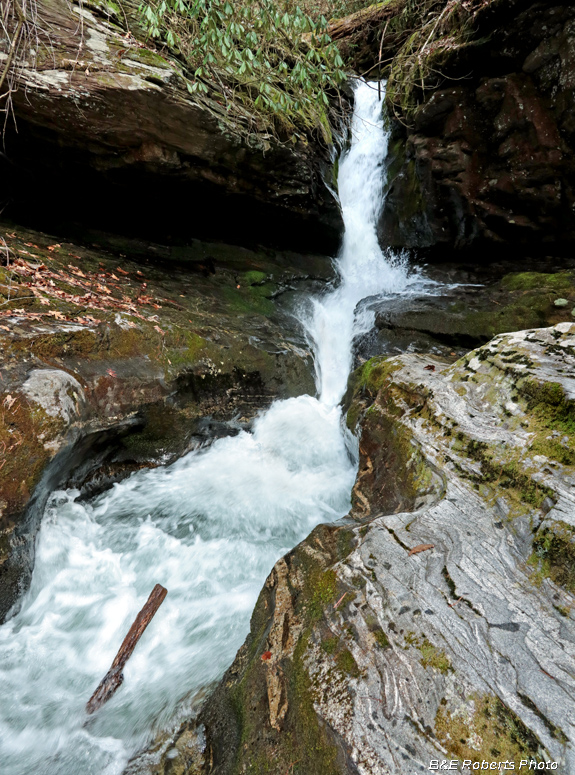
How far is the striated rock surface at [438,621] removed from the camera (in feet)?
5.46

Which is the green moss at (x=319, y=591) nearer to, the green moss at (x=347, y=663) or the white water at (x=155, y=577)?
Answer: the green moss at (x=347, y=663)

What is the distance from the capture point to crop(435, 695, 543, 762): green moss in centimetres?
155

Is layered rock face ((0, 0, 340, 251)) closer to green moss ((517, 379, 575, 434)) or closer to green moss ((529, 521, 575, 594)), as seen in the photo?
green moss ((517, 379, 575, 434))

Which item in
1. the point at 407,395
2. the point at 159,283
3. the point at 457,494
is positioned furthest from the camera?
the point at 159,283

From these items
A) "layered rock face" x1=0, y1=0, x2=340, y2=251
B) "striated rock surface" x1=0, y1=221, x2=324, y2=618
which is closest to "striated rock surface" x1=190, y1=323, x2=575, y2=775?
"striated rock surface" x1=0, y1=221, x2=324, y2=618

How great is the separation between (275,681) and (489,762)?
3.65 feet

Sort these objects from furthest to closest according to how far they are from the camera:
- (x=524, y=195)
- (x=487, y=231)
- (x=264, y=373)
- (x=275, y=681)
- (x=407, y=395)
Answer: (x=487, y=231) < (x=524, y=195) < (x=264, y=373) < (x=407, y=395) < (x=275, y=681)

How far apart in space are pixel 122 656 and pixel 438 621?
2.53 m

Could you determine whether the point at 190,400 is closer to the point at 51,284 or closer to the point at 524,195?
the point at 51,284

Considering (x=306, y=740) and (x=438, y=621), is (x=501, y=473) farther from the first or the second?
(x=306, y=740)

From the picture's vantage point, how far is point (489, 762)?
1536 millimetres

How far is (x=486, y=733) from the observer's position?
1614 mm

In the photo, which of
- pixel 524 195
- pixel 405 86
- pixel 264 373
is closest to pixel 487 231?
pixel 524 195

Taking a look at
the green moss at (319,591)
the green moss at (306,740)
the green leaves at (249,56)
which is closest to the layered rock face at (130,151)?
the green leaves at (249,56)
